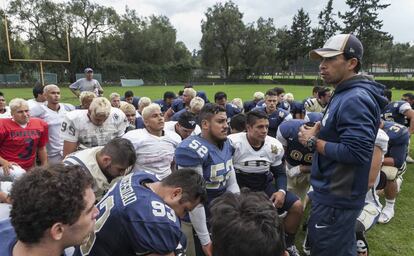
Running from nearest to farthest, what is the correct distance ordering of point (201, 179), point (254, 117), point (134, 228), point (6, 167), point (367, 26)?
point (134, 228) → point (201, 179) → point (254, 117) → point (6, 167) → point (367, 26)

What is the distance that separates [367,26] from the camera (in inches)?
2402

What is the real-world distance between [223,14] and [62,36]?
28.3 metres

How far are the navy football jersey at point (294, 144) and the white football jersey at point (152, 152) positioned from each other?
65.7 inches

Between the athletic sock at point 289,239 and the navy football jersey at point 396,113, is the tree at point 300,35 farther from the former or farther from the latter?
the athletic sock at point 289,239

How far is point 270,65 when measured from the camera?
63.2 m

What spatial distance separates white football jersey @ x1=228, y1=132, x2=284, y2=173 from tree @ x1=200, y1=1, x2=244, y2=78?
58872 mm

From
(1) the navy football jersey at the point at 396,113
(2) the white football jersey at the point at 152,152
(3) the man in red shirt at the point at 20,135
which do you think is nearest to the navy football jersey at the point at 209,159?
(2) the white football jersey at the point at 152,152

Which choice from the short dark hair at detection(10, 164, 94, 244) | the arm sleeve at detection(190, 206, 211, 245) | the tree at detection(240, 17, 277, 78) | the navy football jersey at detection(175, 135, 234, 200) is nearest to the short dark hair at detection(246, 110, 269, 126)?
the navy football jersey at detection(175, 135, 234, 200)

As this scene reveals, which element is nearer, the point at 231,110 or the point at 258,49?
the point at 231,110

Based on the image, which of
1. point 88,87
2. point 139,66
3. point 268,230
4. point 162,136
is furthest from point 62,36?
point 268,230

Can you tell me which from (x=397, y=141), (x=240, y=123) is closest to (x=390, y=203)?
(x=397, y=141)

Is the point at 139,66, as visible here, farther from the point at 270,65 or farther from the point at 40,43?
the point at 270,65

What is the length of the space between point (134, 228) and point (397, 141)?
182 inches

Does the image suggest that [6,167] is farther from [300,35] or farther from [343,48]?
[300,35]
